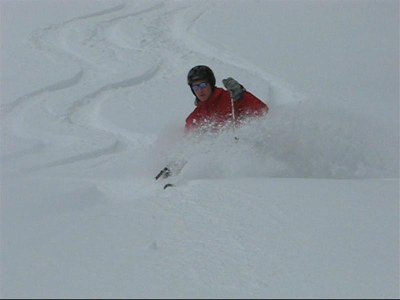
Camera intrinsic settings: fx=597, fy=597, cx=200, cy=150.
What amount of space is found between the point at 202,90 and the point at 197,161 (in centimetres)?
93

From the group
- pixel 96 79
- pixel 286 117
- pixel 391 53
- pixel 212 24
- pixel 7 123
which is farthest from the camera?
pixel 212 24

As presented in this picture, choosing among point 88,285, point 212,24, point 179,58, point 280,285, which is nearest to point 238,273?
point 280,285

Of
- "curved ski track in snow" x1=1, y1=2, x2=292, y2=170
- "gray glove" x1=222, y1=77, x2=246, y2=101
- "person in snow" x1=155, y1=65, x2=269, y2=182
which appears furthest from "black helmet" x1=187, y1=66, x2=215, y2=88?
"curved ski track in snow" x1=1, y1=2, x2=292, y2=170

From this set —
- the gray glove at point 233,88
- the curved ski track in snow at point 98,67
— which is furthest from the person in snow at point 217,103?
the curved ski track in snow at point 98,67

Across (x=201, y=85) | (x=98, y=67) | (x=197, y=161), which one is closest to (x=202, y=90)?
(x=201, y=85)

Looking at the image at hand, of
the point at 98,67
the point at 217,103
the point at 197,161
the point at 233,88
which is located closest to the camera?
the point at 197,161

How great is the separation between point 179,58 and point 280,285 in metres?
6.49

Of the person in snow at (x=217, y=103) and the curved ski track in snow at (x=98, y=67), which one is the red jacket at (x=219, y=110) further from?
the curved ski track in snow at (x=98, y=67)

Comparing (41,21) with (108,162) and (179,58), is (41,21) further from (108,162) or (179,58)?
(108,162)

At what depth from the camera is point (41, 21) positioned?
10477mm

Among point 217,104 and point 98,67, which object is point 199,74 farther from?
point 98,67

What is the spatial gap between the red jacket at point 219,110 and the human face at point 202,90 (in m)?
0.05

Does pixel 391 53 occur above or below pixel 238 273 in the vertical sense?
above

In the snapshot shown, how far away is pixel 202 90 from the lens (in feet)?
15.8
